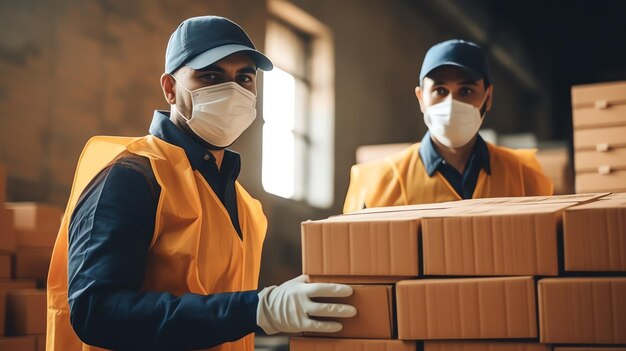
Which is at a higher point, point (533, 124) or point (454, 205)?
point (533, 124)

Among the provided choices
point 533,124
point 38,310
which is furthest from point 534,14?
point 38,310

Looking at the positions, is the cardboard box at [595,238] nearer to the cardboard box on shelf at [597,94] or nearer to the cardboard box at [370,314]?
the cardboard box at [370,314]

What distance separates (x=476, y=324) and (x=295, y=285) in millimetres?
400

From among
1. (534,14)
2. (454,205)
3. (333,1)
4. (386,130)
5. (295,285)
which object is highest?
(534,14)

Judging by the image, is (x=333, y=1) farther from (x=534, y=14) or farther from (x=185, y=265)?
(x=185, y=265)

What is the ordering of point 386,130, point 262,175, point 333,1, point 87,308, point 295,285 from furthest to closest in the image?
point 386,130 < point 333,1 < point 262,175 < point 87,308 < point 295,285

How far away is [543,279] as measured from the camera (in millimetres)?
1495

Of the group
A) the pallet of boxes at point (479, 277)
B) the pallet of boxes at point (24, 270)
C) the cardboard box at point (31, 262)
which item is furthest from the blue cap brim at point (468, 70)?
the cardboard box at point (31, 262)

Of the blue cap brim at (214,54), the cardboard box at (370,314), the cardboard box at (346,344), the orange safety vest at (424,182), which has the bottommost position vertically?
the cardboard box at (346,344)

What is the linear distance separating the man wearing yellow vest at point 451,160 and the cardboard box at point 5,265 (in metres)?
1.71

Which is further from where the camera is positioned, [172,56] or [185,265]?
[172,56]

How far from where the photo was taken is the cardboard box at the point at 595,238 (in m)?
1.47

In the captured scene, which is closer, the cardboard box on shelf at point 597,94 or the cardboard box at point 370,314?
the cardboard box at point 370,314

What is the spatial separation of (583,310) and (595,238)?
142 mm
